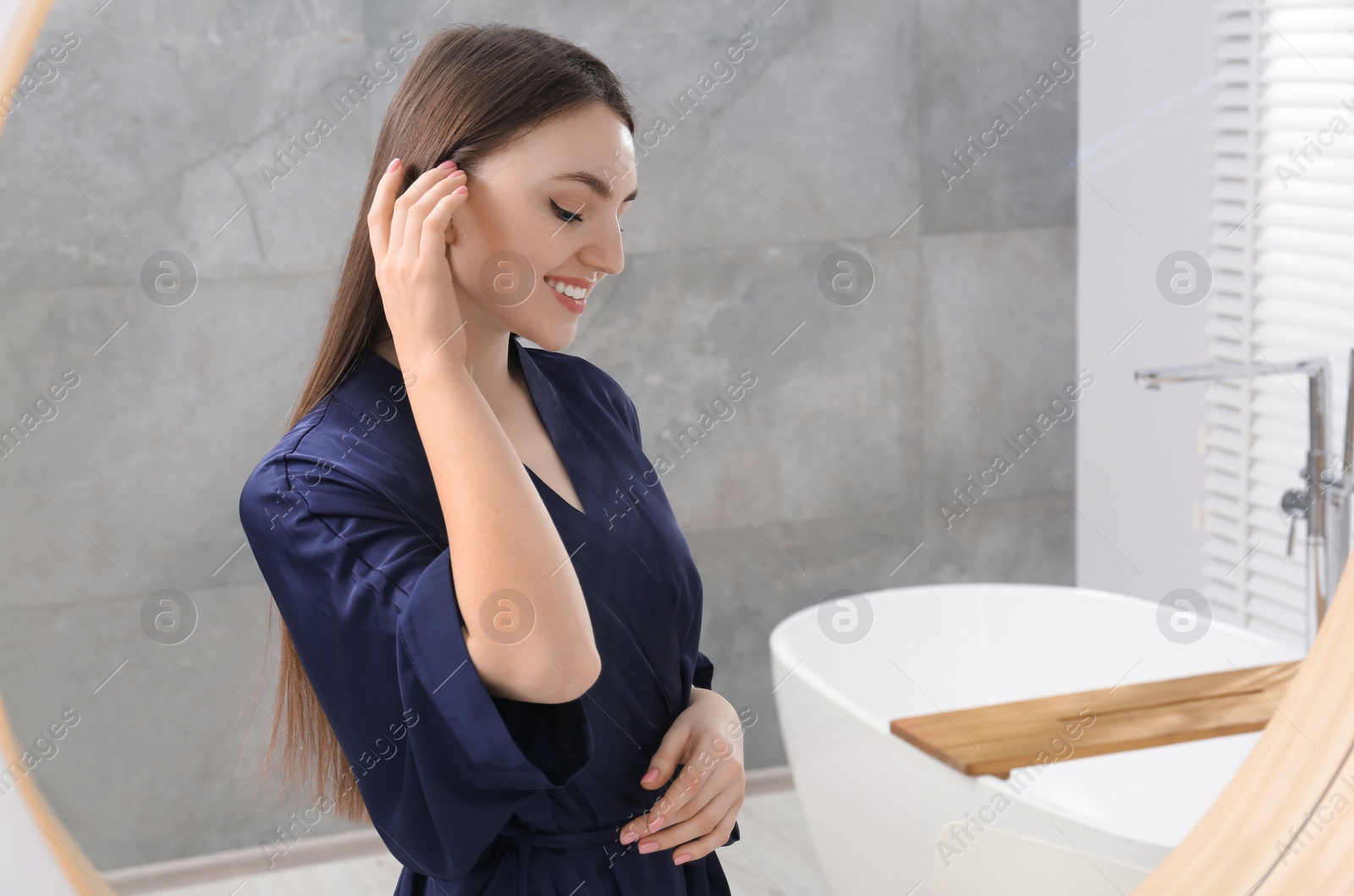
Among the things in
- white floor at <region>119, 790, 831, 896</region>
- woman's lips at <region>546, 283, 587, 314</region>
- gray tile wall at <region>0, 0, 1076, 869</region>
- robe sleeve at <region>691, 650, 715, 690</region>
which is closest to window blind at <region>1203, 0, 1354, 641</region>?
gray tile wall at <region>0, 0, 1076, 869</region>

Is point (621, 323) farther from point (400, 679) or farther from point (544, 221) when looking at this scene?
point (400, 679)

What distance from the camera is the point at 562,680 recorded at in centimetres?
54

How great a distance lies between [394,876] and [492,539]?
5.08ft

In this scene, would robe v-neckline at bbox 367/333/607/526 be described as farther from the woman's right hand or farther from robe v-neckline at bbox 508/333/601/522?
the woman's right hand

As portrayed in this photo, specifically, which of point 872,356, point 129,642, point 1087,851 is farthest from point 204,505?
point 1087,851

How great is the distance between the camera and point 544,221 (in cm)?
65

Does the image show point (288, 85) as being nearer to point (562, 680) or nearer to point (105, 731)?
point (105, 731)

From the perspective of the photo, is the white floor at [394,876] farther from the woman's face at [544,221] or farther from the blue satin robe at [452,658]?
the woman's face at [544,221]

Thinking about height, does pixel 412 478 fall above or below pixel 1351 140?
below

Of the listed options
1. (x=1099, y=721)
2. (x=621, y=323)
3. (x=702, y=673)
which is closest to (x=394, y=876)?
(x=621, y=323)

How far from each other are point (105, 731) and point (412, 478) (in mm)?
1477

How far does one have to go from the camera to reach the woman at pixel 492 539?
539 mm

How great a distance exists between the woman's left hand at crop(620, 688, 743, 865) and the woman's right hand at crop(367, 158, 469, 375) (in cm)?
25

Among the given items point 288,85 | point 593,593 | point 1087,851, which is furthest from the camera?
point 288,85
